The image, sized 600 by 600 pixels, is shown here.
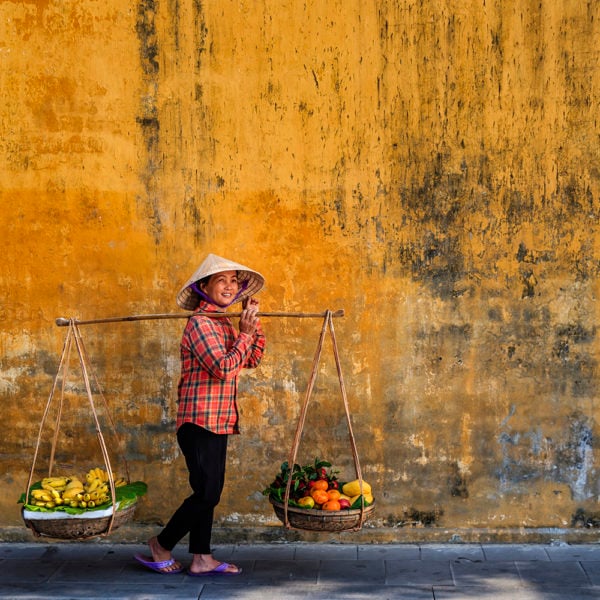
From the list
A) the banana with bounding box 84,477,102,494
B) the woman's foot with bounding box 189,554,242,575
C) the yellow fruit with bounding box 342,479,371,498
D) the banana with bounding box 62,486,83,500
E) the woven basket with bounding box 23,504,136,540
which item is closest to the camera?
the woven basket with bounding box 23,504,136,540

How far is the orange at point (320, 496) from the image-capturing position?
4758 millimetres

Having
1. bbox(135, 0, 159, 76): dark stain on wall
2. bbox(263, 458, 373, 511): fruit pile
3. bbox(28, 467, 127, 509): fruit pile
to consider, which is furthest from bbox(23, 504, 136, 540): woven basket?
bbox(135, 0, 159, 76): dark stain on wall

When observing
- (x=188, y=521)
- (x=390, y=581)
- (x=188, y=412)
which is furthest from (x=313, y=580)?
(x=188, y=412)

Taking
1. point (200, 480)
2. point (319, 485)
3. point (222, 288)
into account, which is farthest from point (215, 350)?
point (319, 485)

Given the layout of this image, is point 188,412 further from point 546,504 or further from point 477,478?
point 546,504

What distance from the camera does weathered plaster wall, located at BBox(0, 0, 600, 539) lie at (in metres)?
5.53

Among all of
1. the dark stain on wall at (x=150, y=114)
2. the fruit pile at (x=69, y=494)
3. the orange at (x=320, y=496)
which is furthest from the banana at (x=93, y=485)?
the dark stain on wall at (x=150, y=114)

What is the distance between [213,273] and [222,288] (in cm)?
15

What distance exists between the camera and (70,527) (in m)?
4.62

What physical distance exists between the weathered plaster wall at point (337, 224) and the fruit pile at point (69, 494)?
2.69ft

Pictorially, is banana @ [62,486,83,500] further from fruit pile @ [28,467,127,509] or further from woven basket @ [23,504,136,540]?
woven basket @ [23,504,136,540]

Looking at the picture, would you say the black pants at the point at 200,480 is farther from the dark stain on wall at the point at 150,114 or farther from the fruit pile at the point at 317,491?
the dark stain on wall at the point at 150,114

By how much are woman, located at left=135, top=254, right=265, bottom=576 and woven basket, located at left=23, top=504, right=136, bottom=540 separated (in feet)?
1.55

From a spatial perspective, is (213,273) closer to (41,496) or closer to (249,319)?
(249,319)
